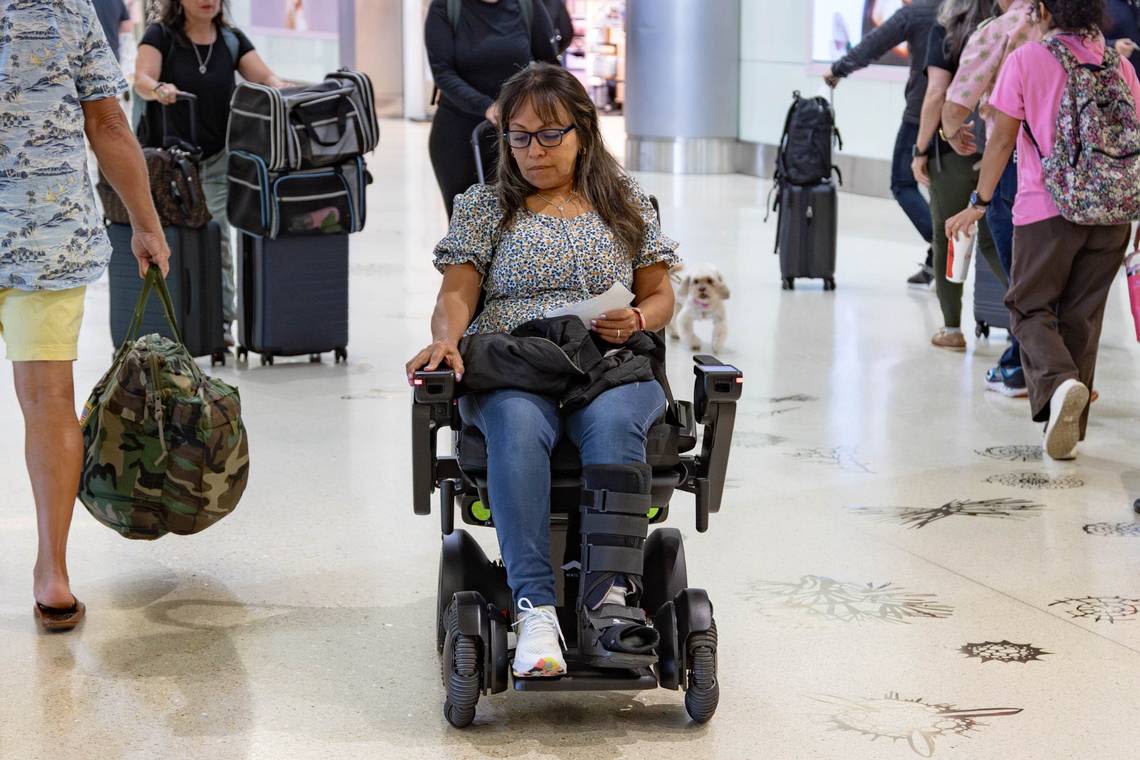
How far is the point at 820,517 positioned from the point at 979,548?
1.49ft

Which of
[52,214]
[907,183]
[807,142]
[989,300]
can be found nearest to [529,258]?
[52,214]

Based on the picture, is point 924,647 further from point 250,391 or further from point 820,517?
point 250,391

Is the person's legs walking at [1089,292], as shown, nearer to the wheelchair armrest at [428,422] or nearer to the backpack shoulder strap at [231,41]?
the wheelchair armrest at [428,422]

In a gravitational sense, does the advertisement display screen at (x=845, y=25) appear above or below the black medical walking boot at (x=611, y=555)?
above

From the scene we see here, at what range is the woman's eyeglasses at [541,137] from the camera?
3.20 metres

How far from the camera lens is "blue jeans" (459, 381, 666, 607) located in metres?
2.83

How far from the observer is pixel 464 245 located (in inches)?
129

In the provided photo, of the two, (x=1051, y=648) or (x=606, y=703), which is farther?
(x=1051, y=648)

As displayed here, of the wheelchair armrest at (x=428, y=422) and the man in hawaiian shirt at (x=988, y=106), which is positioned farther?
the man in hawaiian shirt at (x=988, y=106)

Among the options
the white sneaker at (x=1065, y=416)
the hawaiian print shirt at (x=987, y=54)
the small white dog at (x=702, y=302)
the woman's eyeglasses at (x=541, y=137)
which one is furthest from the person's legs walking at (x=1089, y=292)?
the woman's eyeglasses at (x=541, y=137)

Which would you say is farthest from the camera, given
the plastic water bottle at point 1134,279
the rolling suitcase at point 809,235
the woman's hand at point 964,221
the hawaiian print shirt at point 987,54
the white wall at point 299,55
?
the white wall at point 299,55

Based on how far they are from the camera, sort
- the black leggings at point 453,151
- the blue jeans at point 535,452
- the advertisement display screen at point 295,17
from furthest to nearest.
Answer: the advertisement display screen at point 295,17, the black leggings at point 453,151, the blue jeans at point 535,452

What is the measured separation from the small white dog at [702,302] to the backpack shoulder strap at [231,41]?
1962mm

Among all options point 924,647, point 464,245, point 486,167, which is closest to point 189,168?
point 486,167
